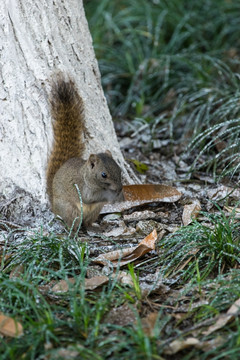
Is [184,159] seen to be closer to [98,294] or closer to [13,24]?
[13,24]

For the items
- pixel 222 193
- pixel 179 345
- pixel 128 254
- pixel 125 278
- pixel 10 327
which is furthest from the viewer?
pixel 222 193

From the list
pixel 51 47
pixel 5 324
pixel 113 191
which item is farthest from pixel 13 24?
pixel 5 324

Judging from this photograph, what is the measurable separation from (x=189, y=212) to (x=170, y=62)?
10.6 feet

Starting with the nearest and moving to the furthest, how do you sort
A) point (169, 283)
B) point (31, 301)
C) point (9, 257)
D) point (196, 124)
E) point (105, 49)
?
point (31, 301) → point (169, 283) → point (9, 257) → point (196, 124) → point (105, 49)

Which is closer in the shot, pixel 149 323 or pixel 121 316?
pixel 149 323

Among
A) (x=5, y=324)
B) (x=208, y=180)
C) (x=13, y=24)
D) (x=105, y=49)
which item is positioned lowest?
(x=208, y=180)

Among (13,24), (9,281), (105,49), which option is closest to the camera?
(9,281)

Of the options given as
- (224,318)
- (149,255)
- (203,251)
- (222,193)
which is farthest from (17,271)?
(222,193)

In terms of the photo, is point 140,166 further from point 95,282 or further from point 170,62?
point 170,62

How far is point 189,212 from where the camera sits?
3.99m

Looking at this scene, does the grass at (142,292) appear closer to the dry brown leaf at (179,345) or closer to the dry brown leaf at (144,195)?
the dry brown leaf at (179,345)

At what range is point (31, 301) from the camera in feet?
8.37

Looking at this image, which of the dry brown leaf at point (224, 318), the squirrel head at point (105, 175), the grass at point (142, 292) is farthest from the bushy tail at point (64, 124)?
the dry brown leaf at point (224, 318)

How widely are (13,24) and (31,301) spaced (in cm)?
220
